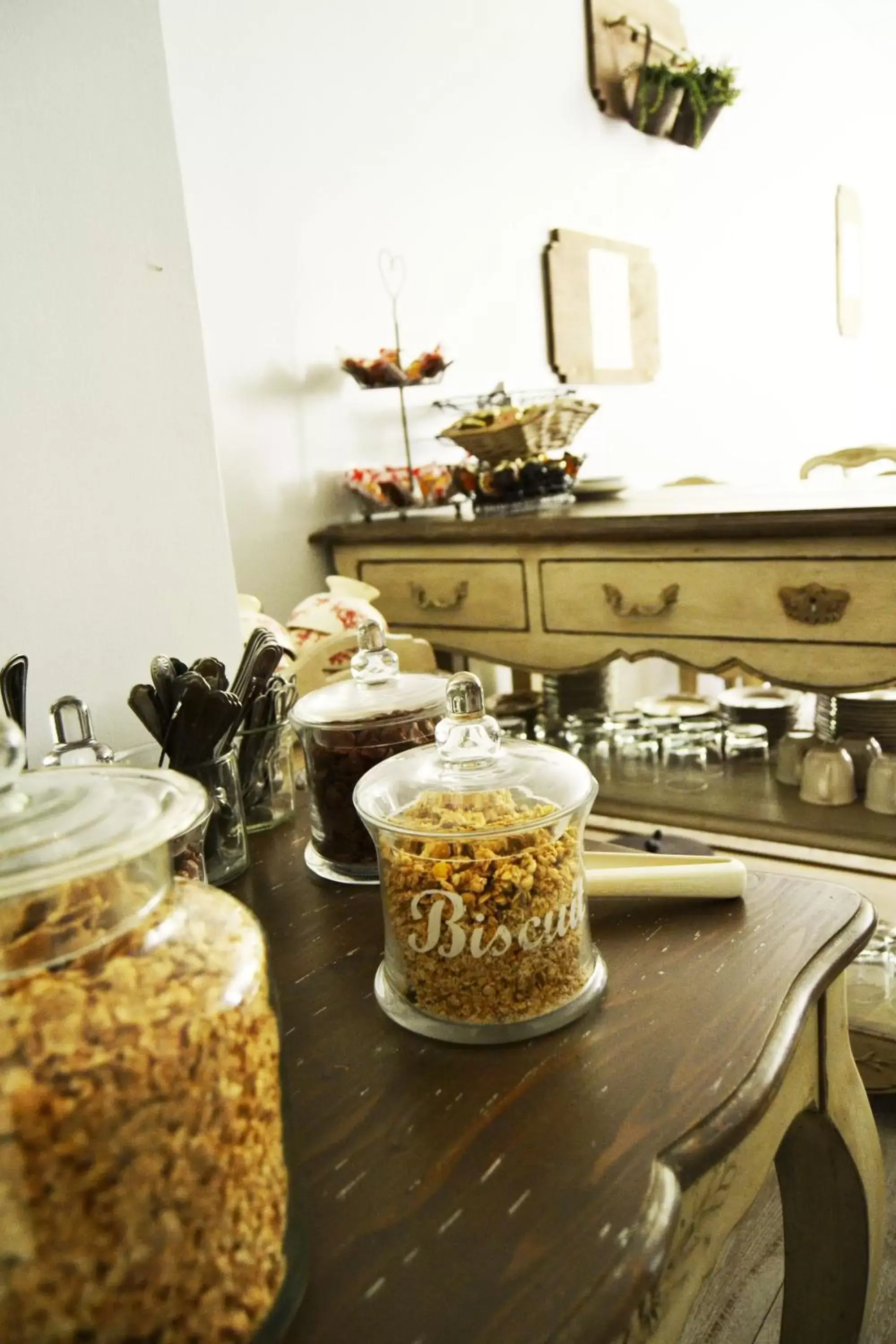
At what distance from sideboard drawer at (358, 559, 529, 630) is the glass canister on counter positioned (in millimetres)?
1070

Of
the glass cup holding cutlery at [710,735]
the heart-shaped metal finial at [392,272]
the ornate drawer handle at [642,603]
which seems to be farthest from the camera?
the heart-shaped metal finial at [392,272]

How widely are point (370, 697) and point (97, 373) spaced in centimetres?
34

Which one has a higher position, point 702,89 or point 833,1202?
point 702,89

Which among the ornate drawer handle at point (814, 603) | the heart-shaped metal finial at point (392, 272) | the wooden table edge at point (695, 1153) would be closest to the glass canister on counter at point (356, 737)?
the wooden table edge at point (695, 1153)

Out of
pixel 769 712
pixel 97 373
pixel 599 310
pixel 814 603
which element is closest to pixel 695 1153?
pixel 97 373

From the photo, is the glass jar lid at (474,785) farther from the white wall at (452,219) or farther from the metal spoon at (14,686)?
the white wall at (452,219)

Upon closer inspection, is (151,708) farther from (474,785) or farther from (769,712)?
(769,712)

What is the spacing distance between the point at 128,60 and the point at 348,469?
133 cm

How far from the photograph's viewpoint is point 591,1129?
44 cm

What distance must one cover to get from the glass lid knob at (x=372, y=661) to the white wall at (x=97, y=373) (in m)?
0.22

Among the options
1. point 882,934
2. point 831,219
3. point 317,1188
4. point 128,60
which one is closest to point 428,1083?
point 317,1188

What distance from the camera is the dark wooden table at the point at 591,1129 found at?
369 mm

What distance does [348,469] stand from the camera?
2.12 m

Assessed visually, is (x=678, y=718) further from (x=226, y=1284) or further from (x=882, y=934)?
(x=226, y=1284)
